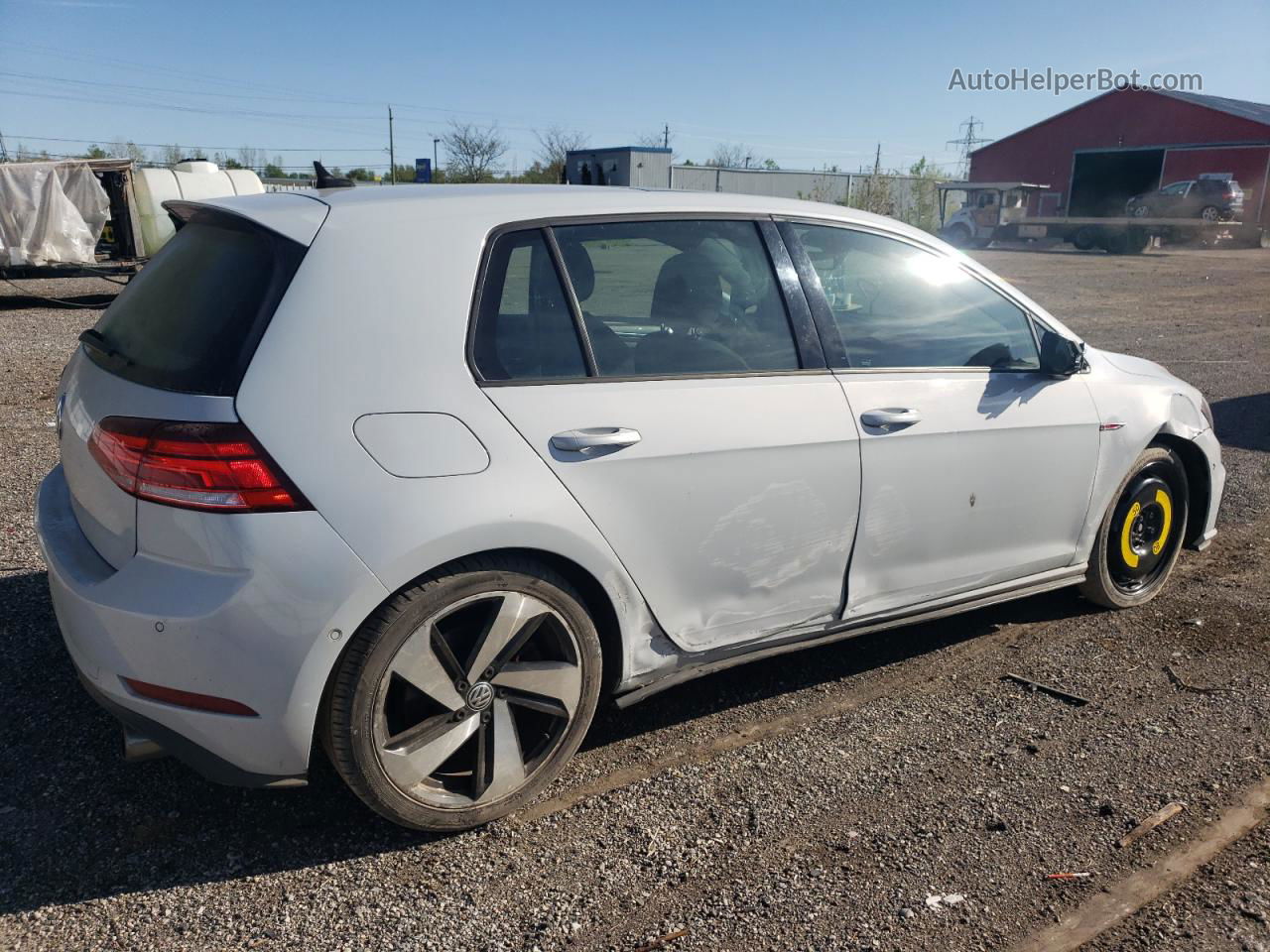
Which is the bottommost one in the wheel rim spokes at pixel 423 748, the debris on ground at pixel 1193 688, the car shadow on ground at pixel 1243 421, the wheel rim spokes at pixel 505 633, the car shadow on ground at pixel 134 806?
the car shadow on ground at pixel 134 806

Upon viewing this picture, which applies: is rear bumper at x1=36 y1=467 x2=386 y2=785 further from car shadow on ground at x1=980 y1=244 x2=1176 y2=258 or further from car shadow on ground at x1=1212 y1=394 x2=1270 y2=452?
car shadow on ground at x1=980 y1=244 x2=1176 y2=258

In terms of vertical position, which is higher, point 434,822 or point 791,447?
point 791,447

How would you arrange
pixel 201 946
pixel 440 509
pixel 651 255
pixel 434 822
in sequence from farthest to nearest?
pixel 651 255
pixel 434 822
pixel 440 509
pixel 201 946

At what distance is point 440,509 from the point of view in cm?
258

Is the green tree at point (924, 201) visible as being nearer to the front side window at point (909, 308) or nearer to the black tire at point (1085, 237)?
the black tire at point (1085, 237)

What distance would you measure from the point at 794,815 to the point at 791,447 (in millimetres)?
1094

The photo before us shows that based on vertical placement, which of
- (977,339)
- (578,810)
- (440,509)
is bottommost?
(578,810)

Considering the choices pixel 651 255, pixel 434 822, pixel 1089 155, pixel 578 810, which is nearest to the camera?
pixel 434 822

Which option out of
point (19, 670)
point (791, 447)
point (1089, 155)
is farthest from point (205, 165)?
point (1089, 155)

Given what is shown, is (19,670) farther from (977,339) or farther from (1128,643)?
(1128,643)

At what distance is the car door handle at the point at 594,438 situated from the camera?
2811mm

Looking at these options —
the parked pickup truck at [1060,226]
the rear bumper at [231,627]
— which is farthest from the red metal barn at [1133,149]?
the rear bumper at [231,627]

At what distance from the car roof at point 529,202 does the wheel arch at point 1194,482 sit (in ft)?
6.27

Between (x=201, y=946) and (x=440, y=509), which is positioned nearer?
(x=201, y=946)
